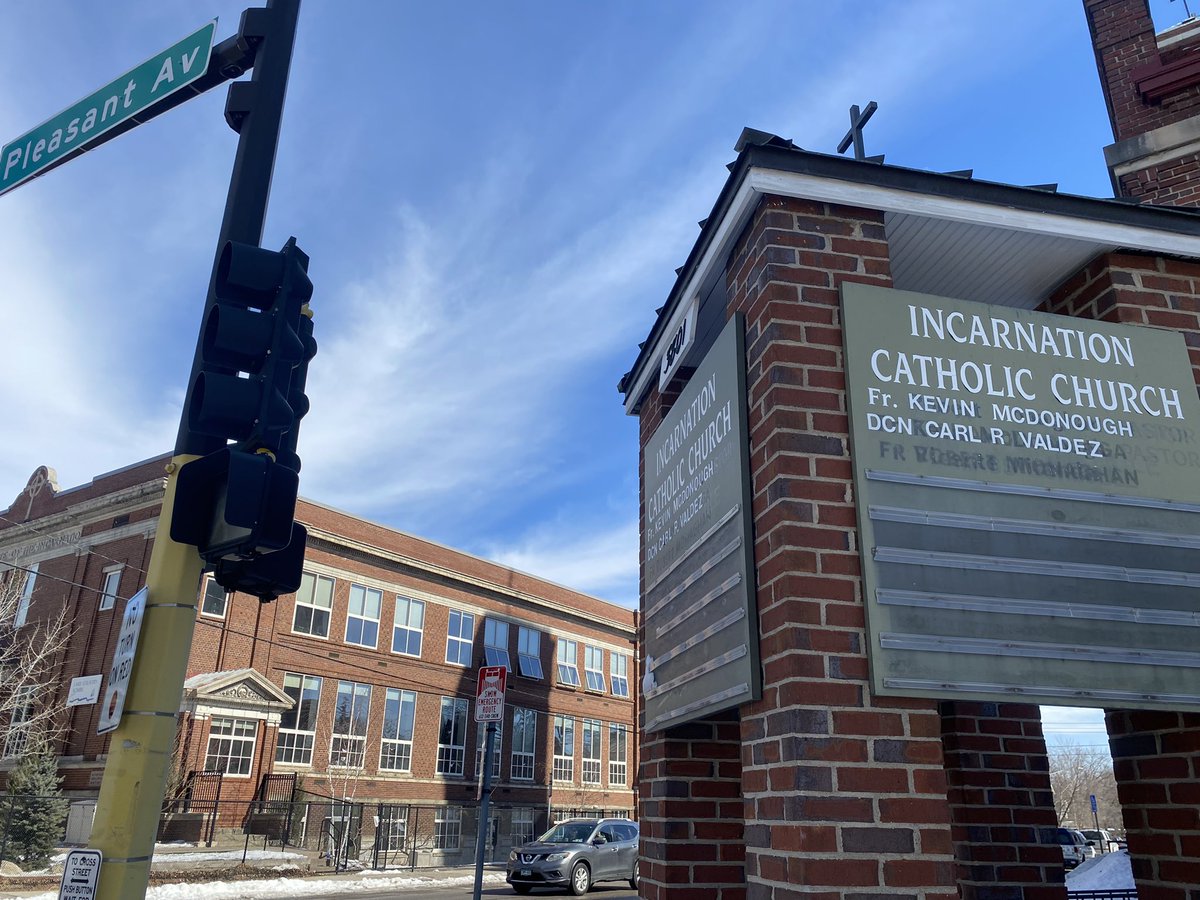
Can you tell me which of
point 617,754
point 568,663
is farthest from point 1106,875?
point 617,754

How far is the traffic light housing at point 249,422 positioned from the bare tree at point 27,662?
95.1 ft

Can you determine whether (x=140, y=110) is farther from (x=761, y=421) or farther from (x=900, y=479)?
(x=900, y=479)

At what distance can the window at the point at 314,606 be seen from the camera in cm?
3203

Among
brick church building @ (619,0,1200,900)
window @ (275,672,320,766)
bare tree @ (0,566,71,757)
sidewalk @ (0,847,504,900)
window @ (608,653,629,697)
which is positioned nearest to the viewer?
brick church building @ (619,0,1200,900)

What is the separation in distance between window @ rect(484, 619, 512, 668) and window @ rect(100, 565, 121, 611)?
15.2m

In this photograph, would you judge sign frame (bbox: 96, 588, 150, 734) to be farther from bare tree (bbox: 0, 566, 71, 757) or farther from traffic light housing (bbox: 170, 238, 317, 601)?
bare tree (bbox: 0, 566, 71, 757)

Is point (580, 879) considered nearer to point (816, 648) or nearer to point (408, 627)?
point (408, 627)

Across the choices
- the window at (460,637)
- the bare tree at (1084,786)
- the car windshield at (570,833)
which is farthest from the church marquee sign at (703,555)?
the bare tree at (1084,786)

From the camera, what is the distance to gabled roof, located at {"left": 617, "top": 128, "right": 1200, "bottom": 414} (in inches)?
162

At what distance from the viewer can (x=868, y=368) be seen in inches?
153

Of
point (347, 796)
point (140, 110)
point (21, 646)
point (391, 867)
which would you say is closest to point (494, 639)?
point (347, 796)

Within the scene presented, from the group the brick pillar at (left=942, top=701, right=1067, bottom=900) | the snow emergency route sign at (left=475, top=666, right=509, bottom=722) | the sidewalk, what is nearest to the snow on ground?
the sidewalk

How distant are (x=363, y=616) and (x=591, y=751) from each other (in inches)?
646

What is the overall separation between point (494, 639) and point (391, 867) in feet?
45.0
